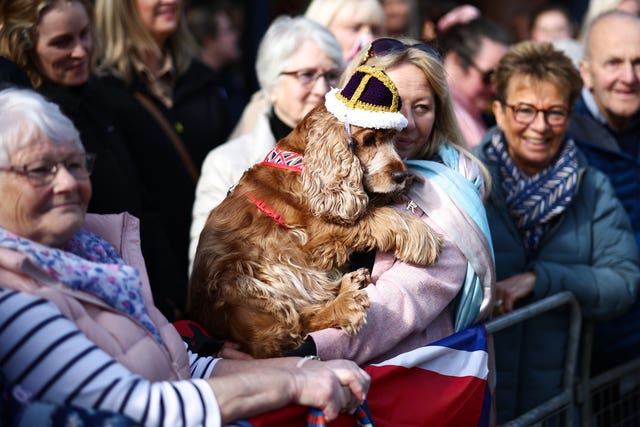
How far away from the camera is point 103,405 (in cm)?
231

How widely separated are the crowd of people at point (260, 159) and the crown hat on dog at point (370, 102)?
0.22 m

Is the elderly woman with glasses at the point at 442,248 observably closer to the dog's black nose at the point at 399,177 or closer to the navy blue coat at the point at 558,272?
the dog's black nose at the point at 399,177

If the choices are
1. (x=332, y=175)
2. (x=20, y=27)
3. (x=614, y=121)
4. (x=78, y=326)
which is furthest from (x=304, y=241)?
(x=614, y=121)

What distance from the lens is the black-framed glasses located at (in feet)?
12.4

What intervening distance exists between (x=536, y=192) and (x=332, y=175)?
1.50 m

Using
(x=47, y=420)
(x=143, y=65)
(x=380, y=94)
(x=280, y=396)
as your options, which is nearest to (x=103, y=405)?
(x=47, y=420)

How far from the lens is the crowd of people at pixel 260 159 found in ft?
8.12

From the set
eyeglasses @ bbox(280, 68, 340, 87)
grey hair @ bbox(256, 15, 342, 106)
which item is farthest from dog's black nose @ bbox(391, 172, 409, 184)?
grey hair @ bbox(256, 15, 342, 106)

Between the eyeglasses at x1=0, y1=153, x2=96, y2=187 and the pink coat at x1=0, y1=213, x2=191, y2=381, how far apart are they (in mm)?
218

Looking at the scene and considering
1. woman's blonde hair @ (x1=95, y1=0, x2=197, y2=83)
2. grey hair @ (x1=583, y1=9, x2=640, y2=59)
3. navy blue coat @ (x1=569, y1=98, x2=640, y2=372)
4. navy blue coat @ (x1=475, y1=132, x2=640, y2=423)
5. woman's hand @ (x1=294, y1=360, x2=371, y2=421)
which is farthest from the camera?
grey hair @ (x1=583, y1=9, x2=640, y2=59)

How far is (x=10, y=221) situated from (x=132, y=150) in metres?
2.60

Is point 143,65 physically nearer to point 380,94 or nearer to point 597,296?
point 380,94

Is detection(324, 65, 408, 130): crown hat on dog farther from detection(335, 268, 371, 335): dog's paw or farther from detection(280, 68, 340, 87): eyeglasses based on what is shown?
detection(280, 68, 340, 87): eyeglasses

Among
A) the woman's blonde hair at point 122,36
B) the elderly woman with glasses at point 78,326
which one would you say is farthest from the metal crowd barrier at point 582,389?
the woman's blonde hair at point 122,36
